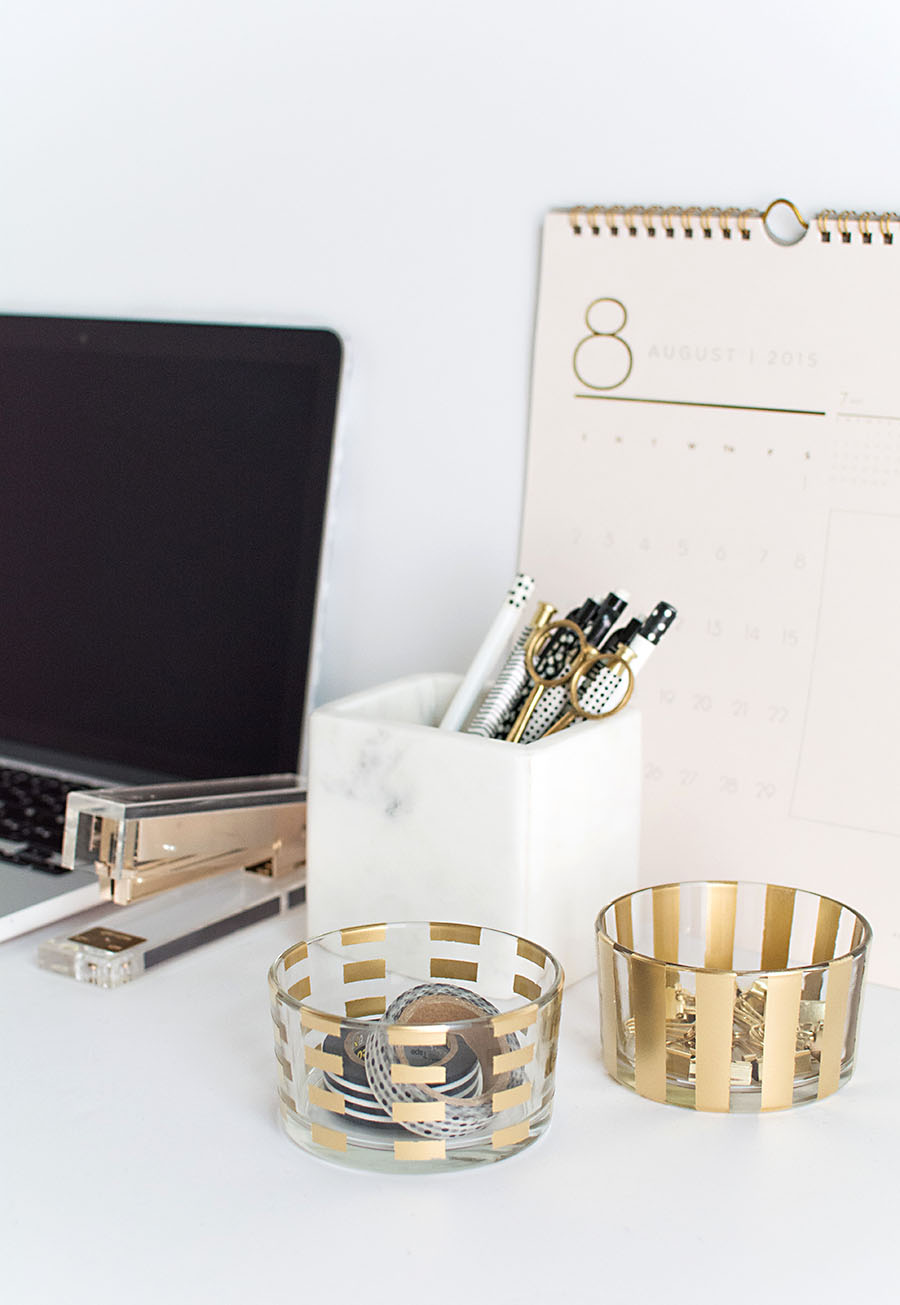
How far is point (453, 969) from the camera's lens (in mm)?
558

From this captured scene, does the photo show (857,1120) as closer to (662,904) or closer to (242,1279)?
(662,904)

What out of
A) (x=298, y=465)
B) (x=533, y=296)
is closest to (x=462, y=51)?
(x=533, y=296)

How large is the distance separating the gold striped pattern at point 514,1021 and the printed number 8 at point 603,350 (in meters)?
0.36

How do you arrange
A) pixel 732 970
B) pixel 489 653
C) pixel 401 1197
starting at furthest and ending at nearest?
pixel 489 653
pixel 732 970
pixel 401 1197

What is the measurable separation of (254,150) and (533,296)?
22 centimetres

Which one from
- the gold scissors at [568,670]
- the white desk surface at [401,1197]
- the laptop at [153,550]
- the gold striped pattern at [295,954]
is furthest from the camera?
the laptop at [153,550]

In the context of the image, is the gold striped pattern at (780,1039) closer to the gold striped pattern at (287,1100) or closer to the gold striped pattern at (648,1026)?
the gold striped pattern at (648,1026)

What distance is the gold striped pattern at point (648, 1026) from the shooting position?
499mm

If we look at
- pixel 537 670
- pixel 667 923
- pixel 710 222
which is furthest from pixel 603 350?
pixel 667 923

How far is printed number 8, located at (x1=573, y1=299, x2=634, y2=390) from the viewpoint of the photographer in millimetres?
692

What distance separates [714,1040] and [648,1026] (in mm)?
26

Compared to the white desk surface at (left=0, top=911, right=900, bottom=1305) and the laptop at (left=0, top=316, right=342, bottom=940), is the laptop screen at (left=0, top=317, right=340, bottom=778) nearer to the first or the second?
the laptop at (left=0, top=316, right=342, bottom=940)

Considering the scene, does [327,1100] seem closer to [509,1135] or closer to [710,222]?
[509,1135]

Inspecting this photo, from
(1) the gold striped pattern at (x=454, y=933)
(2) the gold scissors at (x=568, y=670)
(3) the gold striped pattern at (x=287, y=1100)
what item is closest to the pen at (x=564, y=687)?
(2) the gold scissors at (x=568, y=670)
